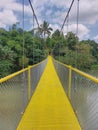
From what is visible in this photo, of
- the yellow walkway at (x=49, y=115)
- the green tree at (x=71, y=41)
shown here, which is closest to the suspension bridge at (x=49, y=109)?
the yellow walkway at (x=49, y=115)

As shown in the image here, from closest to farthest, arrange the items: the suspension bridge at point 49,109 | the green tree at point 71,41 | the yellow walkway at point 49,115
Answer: the suspension bridge at point 49,109, the yellow walkway at point 49,115, the green tree at point 71,41

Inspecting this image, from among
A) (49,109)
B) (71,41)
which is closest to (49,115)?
(49,109)

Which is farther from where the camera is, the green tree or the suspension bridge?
the green tree

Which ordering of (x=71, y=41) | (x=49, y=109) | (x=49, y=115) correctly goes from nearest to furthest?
(x=49, y=115), (x=49, y=109), (x=71, y=41)

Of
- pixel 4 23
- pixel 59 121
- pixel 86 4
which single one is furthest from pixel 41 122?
pixel 4 23

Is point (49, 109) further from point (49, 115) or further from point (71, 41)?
point (71, 41)

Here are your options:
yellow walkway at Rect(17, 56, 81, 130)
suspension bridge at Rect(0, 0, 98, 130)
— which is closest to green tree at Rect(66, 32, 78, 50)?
yellow walkway at Rect(17, 56, 81, 130)

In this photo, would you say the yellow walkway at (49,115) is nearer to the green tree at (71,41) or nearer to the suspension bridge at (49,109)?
the suspension bridge at (49,109)

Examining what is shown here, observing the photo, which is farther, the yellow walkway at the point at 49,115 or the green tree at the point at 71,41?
the green tree at the point at 71,41

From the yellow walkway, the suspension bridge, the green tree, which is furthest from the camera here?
the green tree

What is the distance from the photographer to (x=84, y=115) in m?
2.74

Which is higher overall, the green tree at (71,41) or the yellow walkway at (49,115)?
the green tree at (71,41)

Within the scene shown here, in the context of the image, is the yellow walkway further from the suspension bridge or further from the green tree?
the green tree

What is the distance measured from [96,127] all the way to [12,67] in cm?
1899
